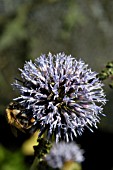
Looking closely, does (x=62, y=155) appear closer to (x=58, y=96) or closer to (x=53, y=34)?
(x=58, y=96)

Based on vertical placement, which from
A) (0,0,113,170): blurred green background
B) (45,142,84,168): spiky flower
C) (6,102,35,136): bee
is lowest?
(45,142,84,168): spiky flower

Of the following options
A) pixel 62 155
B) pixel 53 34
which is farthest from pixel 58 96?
pixel 53 34

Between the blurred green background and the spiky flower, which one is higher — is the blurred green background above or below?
above

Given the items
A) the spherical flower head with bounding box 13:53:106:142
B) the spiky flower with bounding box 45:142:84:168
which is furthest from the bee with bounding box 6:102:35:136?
the spiky flower with bounding box 45:142:84:168

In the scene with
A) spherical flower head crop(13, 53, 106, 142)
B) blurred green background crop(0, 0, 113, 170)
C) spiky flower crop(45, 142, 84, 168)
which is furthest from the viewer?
blurred green background crop(0, 0, 113, 170)

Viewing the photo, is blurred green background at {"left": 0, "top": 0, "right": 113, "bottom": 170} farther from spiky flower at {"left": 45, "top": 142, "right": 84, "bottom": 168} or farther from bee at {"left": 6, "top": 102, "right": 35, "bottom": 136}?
bee at {"left": 6, "top": 102, "right": 35, "bottom": 136}

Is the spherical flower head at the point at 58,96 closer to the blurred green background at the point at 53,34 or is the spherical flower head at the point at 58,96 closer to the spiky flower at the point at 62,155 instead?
the spiky flower at the point at 62,155
